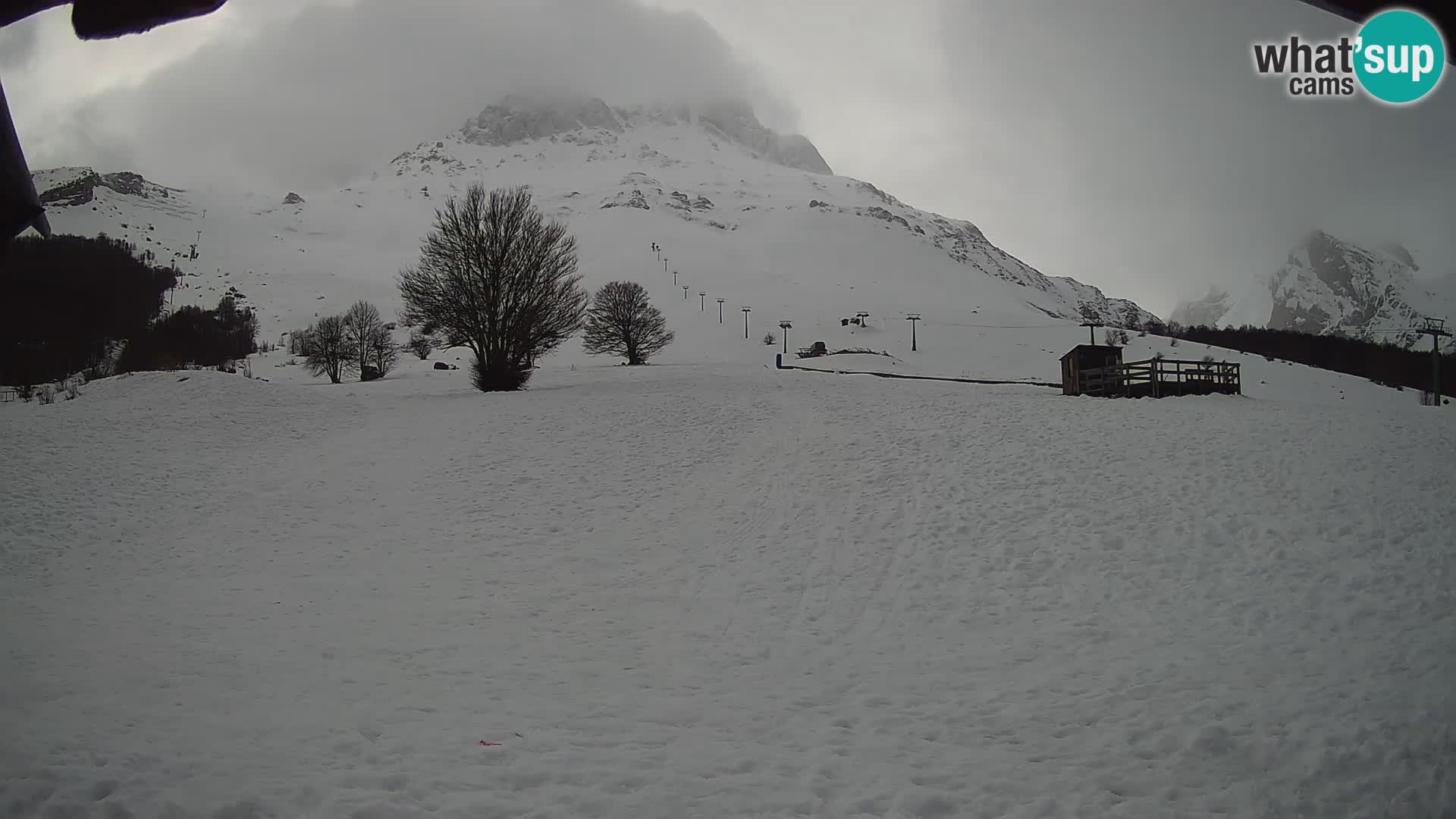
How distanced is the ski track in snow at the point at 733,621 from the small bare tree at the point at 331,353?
106ft

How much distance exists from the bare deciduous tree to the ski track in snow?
35.2ft

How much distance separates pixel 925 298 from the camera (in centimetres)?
11406

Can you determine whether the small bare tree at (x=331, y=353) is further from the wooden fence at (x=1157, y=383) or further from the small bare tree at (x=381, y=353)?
the wooden fence at (x=1157, y=383)

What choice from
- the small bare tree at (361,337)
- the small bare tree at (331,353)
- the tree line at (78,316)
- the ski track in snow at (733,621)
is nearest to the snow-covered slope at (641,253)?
the small bare tree at (361,337)

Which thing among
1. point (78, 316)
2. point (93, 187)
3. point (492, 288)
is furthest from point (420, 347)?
point (93, 187)

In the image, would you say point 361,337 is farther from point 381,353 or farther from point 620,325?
point 620,325

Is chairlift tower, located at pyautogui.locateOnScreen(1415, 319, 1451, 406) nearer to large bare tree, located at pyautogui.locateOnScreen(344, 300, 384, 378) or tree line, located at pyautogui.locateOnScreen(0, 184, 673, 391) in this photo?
tree line, located at pyautogui.locateOnScreen(0, 184, 673, 391)

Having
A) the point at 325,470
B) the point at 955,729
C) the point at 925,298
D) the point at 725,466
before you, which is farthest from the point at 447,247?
the point at 925,298

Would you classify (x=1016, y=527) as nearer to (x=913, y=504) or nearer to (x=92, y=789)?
(x=913, y=504)

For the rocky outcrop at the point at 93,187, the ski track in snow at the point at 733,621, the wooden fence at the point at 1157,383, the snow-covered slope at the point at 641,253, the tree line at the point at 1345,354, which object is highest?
the rocky outcrop at the point at 93,187

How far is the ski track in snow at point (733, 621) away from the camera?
5.92 m

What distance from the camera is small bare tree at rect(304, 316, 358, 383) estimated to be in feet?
168

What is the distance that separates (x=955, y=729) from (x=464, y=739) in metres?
4.91

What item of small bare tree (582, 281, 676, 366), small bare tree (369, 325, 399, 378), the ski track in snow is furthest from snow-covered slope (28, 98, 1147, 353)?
the ski track in snow
